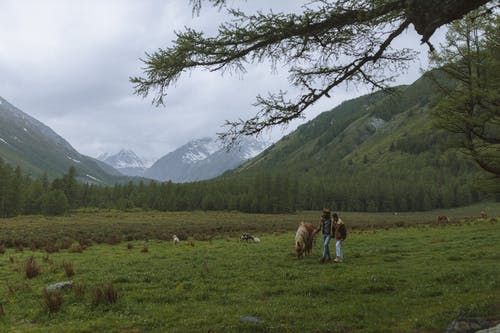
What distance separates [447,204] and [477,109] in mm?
150098

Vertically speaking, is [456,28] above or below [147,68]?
above

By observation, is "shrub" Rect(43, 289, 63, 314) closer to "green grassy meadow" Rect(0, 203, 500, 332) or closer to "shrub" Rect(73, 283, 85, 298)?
"green grassy meadow" Rect(0, 203, 500, 332)

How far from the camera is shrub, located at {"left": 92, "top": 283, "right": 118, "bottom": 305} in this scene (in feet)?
34.4

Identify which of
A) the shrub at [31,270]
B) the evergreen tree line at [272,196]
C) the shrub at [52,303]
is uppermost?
the evergreen tree line at [272,196]

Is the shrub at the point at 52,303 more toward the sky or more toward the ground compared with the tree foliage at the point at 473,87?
more toward the ground

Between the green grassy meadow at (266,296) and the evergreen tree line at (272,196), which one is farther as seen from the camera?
the evergreen tree line at (272,196)

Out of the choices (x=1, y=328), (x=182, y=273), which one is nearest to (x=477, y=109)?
(x=182, y=273)

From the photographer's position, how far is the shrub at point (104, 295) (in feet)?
34.4

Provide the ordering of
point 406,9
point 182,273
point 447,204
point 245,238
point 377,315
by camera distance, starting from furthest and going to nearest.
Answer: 1. point 447,204
2. point 245,238
3. point 182,273
4. point 377,315
5. point 406,9

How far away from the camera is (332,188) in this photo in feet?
545

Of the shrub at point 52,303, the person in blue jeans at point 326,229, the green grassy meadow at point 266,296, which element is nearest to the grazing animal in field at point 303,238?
the green grassy meadow at point 266,296

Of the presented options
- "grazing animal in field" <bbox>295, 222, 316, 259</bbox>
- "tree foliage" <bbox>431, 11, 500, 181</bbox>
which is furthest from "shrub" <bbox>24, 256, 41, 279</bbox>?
"tree foliage" <bbox>431, 11, 500, 181</bbox>

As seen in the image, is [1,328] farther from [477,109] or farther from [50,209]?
[50,209]

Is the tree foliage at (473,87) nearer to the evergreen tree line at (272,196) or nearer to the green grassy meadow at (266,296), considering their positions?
the green grassy meadow at (266,296)
